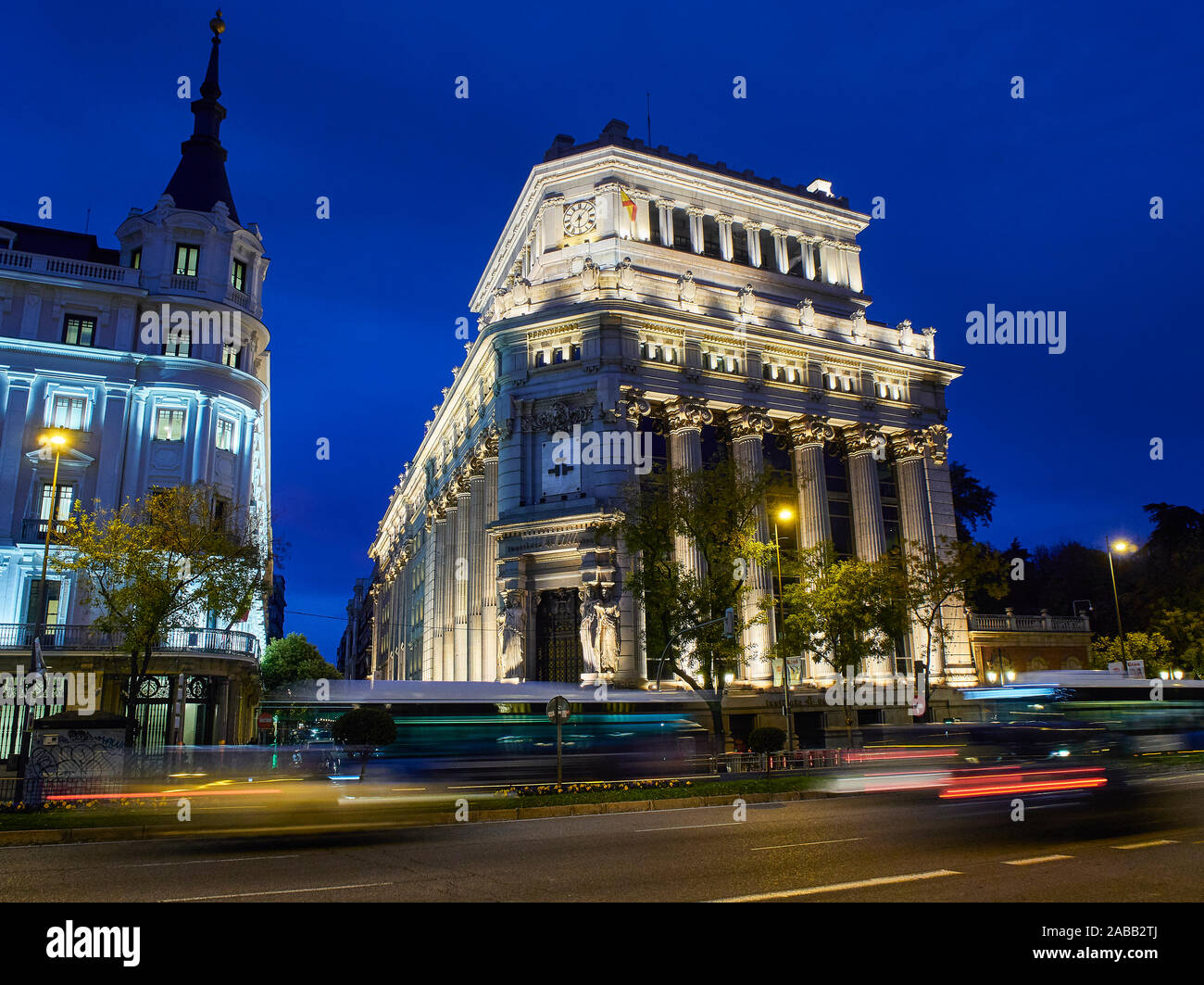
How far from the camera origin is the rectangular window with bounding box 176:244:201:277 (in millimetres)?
44188

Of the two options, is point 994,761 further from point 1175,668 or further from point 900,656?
point 1175,668

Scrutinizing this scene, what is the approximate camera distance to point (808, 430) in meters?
51.1

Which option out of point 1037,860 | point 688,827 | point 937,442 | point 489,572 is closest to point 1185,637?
point 937,442

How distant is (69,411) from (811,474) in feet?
126

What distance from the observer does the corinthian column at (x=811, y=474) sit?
5012 cm

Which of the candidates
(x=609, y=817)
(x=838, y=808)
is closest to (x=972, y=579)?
(x=838, y=808)

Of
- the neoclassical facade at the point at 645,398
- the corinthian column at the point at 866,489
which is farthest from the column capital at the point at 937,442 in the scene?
the corinthian column at the point at 866,489

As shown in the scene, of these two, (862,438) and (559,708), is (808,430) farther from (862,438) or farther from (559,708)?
(559,708)

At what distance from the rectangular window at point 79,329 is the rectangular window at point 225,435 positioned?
713 centimetres

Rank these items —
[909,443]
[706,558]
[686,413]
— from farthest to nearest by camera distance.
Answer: [909,443] < [686,413] < [706,558]

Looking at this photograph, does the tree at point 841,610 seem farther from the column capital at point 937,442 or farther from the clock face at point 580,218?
the clock face at point 580,218

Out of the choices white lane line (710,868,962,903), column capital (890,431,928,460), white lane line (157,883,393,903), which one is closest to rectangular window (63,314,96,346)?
white lane line (157,883,393,903)
